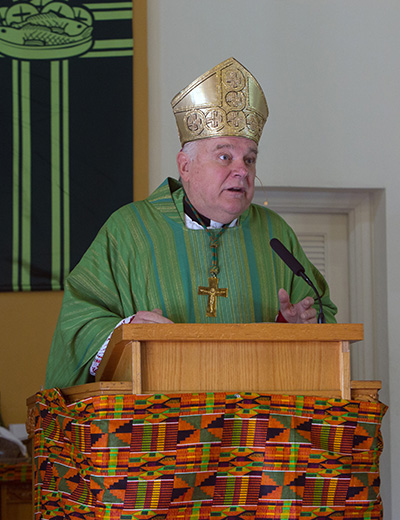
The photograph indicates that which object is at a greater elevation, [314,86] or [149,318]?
[314,86]

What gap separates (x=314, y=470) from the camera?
81.0 inches

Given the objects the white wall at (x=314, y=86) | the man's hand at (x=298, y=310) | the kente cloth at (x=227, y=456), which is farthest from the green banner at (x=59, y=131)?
the kente cloth at (x=227, y=456)

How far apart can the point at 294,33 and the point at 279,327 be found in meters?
3.21

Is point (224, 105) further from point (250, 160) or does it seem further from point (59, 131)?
point (59, 131)

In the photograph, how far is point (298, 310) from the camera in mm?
2512

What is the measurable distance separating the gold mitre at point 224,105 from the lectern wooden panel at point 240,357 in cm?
118

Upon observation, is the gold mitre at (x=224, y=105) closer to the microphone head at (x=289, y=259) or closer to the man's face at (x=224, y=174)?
the man's face at (x=224, y=174)

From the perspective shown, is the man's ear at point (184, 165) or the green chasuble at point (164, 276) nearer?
the green chasuble at point (164, 276)

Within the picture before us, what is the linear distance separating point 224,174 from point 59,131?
76.7 inches

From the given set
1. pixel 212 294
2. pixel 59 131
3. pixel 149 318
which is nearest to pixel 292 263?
pixel 149 318

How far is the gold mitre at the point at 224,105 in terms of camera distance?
3.05 meters

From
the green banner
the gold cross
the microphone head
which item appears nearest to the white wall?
the green banner

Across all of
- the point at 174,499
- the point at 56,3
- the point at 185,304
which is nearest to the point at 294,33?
the point at 56,3

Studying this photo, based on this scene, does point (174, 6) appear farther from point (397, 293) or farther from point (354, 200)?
point (397, 293)
